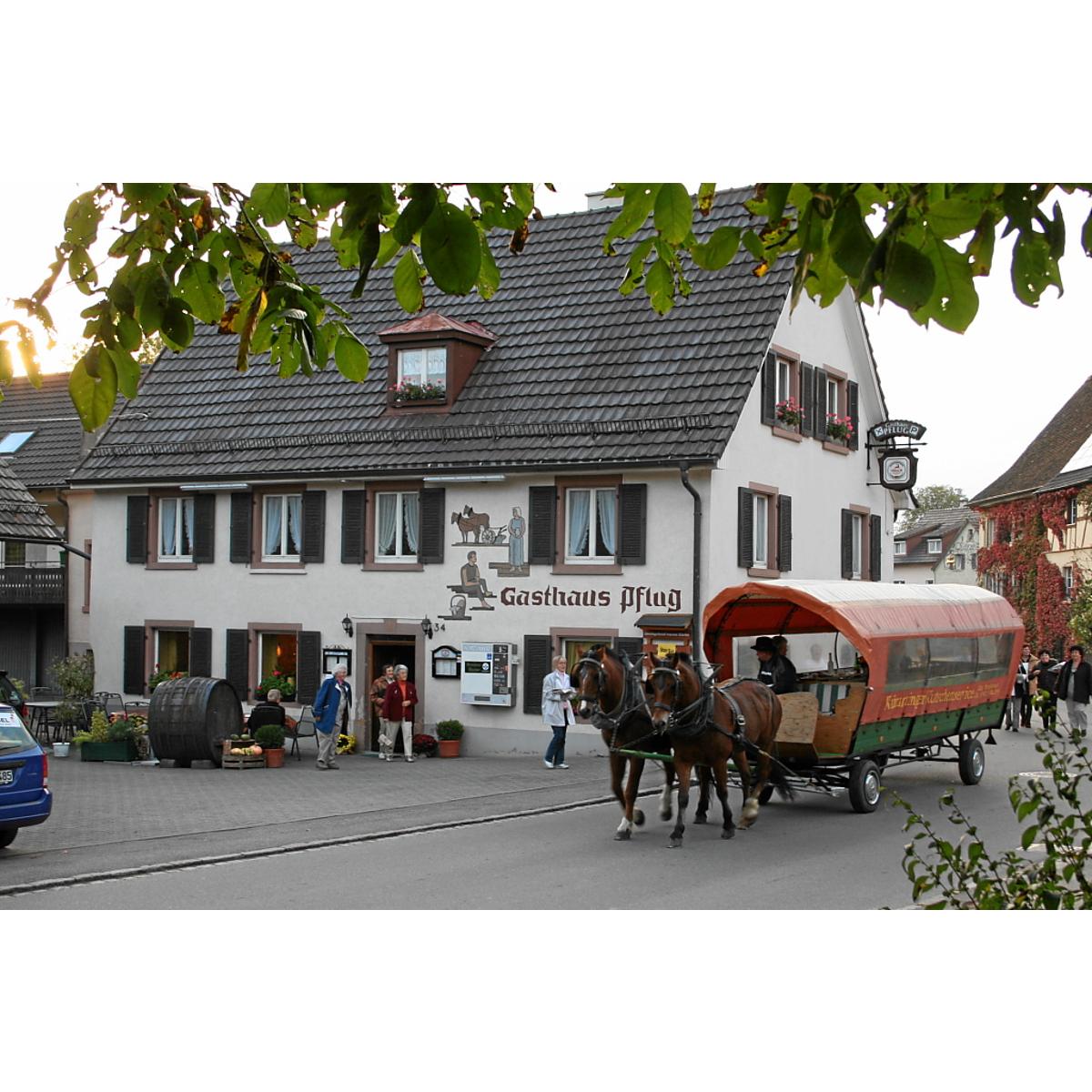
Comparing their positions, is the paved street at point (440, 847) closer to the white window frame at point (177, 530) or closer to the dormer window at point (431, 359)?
the white window frame at point (177, 530)

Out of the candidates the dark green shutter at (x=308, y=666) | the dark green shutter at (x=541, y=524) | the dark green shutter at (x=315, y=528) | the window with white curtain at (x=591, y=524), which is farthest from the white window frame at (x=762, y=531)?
the dark green shutter at (x=308, y=666)

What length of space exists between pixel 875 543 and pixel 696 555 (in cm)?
803

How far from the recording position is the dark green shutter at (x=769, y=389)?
2342 centimetres

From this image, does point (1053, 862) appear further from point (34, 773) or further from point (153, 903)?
point (34, 773)

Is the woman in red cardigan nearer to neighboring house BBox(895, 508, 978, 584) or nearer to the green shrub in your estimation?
the green shrub

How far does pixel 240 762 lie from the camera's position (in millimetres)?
22078

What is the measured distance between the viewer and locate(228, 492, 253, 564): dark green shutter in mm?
25828

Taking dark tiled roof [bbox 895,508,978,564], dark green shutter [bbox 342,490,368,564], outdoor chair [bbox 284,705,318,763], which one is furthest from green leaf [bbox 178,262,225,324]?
dark tiled roof [bbox 895,508,978,564]

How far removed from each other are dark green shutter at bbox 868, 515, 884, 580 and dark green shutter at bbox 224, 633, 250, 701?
12.2 m

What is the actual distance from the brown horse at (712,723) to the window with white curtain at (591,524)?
8.18 m

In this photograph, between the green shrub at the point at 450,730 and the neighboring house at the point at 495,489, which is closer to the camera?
the neighboring house at the point at 495,489

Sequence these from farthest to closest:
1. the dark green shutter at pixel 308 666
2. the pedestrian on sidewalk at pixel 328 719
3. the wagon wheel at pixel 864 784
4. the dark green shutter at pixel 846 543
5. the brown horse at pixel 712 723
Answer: the dark green shutter at pixel 846 543 < the dark green shutter at pixel 308 666 < the pedestrian on sidewalk at pixel 328 719 < the wagon wheel at pixel 864 784 < the brown horse at pixel 712 723

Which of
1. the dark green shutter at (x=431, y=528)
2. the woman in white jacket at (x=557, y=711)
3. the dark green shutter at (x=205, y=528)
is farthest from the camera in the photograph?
the dark green shutter at (x=205, y=528)

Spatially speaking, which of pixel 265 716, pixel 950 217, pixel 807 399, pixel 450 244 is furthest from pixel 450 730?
pixel 950 217
